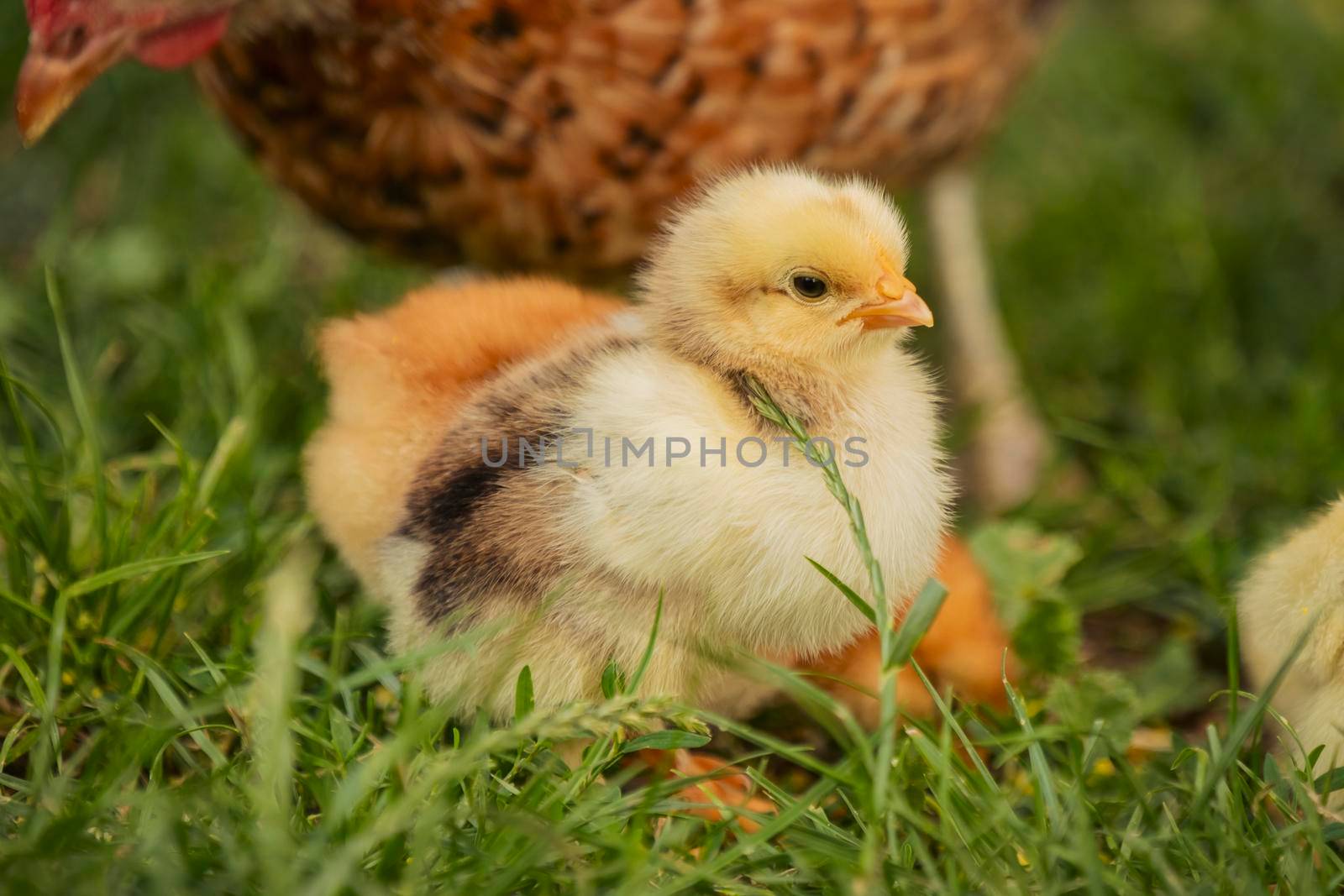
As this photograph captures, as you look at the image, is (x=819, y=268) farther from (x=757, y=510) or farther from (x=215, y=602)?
(x=215, y=602)

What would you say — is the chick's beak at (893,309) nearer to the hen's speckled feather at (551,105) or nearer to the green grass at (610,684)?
the green grass at (610,684)

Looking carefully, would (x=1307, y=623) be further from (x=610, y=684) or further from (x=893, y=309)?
(x=610, y=684)

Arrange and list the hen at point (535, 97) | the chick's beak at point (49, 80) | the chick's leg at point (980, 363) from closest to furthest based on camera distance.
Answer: the chick's beak at point (49, 80) → the hen at point (535, 97) → the chick's leg at point (980, 363)

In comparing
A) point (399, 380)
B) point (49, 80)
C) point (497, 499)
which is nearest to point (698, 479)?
point (497, 499)

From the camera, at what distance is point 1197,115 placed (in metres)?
3.52

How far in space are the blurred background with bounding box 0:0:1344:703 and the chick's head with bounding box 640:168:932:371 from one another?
0.71 meters

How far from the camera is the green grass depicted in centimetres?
118

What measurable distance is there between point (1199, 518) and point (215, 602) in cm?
146

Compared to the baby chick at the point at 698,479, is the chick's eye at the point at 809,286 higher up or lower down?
higher up

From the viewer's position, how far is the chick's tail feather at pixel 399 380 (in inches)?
58.4

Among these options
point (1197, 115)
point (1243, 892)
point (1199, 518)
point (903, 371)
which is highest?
point (1197, 115)

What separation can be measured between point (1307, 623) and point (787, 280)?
25.5 inches

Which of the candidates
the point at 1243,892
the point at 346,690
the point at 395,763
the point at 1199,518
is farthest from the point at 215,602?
the point at 1199,518

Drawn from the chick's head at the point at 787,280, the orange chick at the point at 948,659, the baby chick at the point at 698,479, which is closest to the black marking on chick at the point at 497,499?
the baby chick at the point at 698,479
